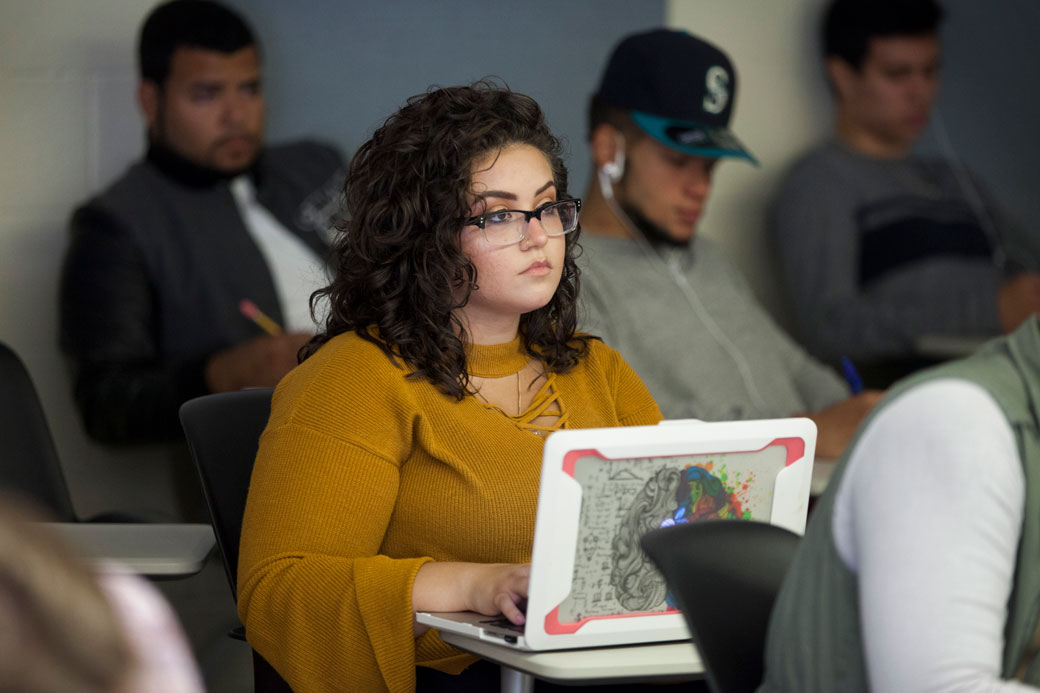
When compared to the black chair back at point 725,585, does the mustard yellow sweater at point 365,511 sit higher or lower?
lower

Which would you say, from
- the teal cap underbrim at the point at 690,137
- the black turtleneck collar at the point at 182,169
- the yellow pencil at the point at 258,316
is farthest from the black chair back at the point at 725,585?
the black turtleneck collar at the point at 182,169

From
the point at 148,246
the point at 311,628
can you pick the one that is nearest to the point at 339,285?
the point at 311,628

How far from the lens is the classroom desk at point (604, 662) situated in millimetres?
1187

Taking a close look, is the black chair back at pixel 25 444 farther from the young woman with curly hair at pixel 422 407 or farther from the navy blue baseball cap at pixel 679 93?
the navy blue baseball cap at pixel 679 93

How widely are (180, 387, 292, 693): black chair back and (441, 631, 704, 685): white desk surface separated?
528 millimetres

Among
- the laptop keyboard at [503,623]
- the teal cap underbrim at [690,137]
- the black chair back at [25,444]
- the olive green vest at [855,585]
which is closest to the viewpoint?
the olive green vest at [855,585]

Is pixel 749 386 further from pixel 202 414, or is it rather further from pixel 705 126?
pixel 202 414

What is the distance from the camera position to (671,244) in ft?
9.27

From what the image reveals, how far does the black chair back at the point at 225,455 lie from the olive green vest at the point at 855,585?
0.86 m

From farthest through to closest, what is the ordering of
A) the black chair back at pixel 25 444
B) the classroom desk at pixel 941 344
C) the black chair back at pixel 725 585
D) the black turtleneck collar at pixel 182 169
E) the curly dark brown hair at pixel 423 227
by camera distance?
the classroom desk at pixel 941 344 → the black turtleneck collar at pixel 182 169 → the black chair back at pixel 25 444 → the curly dark brown hair at pixel 423 227 → the black chair back at pixel 725 585

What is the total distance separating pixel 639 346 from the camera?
2682 mm

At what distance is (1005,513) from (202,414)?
1.13 meters

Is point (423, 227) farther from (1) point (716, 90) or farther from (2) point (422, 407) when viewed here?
(1) point (716, 90)

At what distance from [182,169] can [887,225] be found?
80.3 inches
